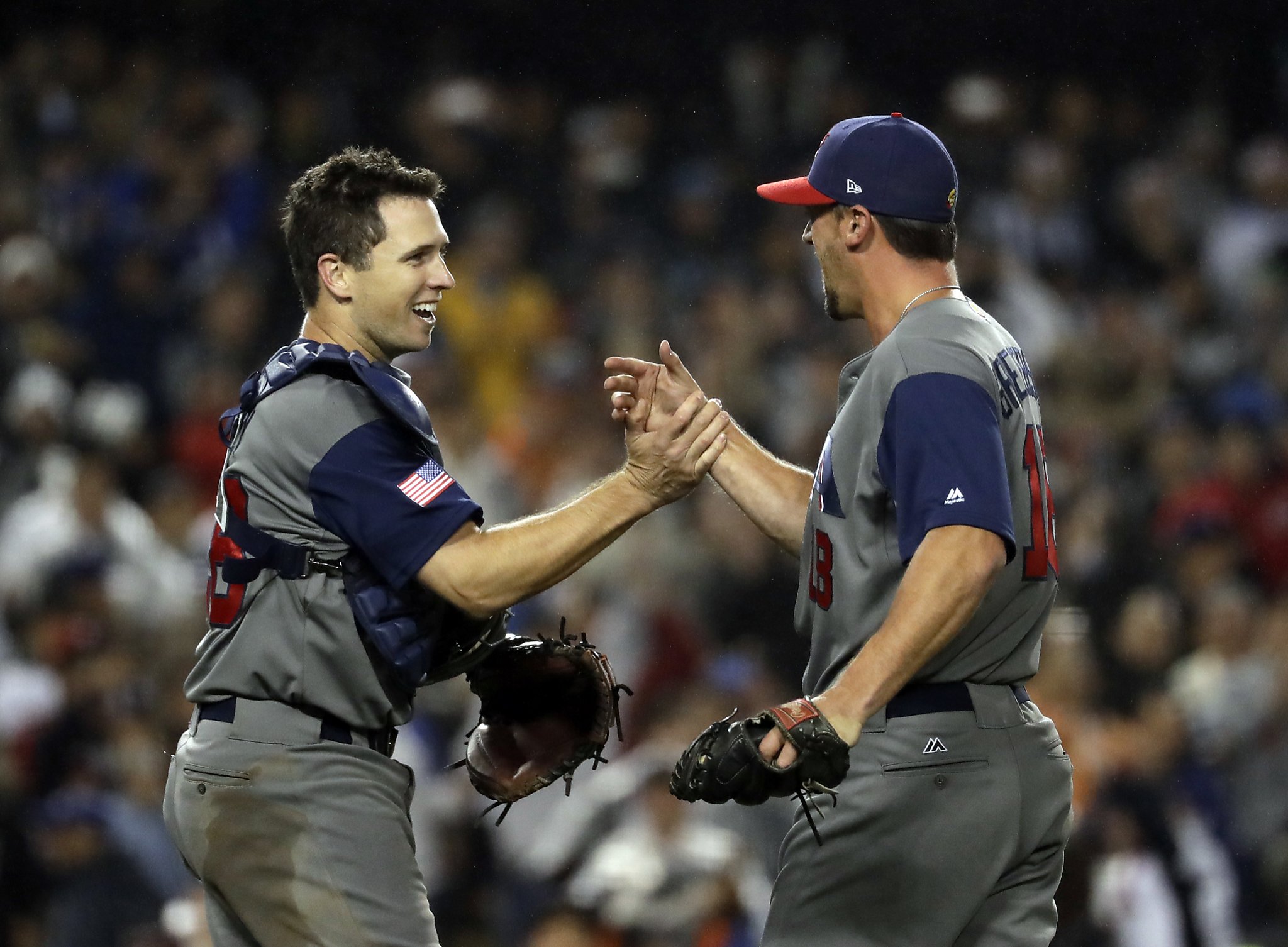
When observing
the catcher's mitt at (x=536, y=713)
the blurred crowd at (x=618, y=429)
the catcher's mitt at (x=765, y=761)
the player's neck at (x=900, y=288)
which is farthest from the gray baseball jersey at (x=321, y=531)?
the blurred crowd at (x=618, y=429)

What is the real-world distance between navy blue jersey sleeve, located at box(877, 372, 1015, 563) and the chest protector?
32.3 inches

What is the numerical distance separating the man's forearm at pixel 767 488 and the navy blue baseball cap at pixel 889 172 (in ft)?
2.09

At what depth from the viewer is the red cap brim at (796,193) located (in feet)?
9.39

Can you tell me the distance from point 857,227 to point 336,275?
3.15ft

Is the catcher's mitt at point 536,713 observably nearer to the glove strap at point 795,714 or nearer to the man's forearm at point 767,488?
the man's forearm at point 767,488

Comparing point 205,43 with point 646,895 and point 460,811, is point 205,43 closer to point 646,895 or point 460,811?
point 460,811

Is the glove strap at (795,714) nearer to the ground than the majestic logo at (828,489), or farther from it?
nearer to the ground

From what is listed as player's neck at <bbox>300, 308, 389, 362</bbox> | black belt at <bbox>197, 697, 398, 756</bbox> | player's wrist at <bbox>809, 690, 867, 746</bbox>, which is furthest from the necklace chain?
black belt at <bbox>197, 697, 398, 756</bbox>

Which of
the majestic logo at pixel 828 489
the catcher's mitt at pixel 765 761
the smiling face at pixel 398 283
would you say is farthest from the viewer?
the smiling face at pixel 398 283

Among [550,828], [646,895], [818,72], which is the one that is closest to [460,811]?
[550,828]

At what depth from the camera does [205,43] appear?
8.27m

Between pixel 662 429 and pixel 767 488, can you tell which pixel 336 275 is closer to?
pixel 662 429

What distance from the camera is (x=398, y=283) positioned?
285 centimetres

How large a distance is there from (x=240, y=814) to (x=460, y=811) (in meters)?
2.82
